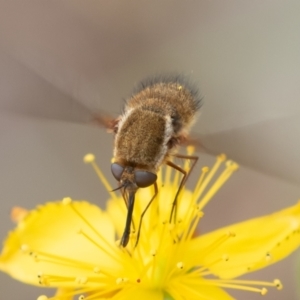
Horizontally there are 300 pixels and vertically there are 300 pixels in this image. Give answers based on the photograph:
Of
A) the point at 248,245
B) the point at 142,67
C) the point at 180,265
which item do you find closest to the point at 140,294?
the point at 180,265

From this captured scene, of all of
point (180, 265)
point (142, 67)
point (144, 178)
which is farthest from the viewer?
point (142, 67)

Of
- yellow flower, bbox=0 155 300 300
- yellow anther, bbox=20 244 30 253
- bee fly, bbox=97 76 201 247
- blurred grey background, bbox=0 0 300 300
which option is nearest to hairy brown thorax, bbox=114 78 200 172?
bee fly, bbox=97 76 201 247

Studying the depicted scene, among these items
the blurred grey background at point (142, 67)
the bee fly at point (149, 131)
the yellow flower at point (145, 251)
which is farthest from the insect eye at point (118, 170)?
the blurred grey background at point (142, 67)

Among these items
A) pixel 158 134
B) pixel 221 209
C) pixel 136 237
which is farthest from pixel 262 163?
pixel 221 209

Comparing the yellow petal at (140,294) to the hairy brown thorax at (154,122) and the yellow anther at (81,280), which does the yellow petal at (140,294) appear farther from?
the hairy brown thorax at (154,122)

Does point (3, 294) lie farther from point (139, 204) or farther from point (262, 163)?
point (262, 163)

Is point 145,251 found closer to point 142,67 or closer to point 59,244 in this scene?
point 59,244

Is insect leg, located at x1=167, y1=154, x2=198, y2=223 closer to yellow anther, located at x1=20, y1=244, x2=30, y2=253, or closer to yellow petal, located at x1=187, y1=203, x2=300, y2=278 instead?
yellow petal, located at x1=187, y1=203, x2=300, y2=278
